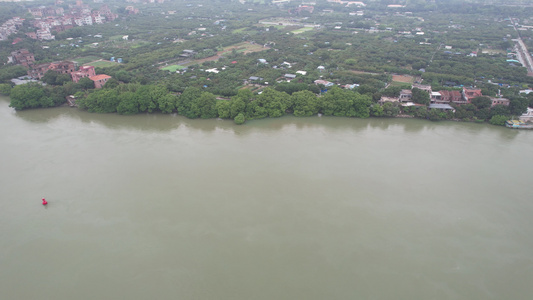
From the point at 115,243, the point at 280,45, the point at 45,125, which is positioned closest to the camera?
the point at 115,243

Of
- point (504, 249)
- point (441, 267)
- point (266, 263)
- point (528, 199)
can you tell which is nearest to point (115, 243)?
point (266, 263)

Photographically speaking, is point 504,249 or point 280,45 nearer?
point 504,249

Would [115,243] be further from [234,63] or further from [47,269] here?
[234,63]

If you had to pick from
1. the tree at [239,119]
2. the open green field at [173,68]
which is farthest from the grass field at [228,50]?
the tree at [239,119]

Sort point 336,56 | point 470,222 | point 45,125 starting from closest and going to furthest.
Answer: point 470,222, point 45,125, point 336,56

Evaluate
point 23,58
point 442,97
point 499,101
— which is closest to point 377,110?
point 442,97

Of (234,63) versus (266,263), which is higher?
(234,63)

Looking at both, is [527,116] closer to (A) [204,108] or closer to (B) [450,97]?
(B) [450,97]
